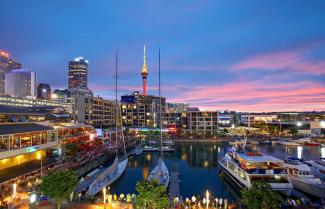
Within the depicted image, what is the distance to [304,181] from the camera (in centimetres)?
4106

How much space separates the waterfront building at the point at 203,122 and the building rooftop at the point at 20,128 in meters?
101

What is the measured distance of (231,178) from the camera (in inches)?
1981

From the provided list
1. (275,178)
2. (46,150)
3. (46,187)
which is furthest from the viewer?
(46,150)

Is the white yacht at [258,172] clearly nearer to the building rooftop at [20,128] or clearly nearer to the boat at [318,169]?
the boat at [318,169]

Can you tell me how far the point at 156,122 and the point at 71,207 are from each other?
145 meters

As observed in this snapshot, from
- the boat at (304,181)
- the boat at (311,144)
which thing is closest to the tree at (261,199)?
the boat at (304,181)

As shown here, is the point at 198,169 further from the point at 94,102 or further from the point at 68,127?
the point at 94,102

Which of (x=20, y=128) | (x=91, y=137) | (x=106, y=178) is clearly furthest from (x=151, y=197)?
(x=91, y=137)

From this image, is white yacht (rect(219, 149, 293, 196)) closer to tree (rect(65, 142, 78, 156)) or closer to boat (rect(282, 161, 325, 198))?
boat (rect(282, 161, 325, 198))

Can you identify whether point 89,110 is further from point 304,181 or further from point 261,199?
point 261,199

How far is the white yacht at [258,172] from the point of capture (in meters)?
38.4

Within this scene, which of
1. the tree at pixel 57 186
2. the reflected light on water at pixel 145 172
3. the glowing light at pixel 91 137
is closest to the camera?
the tree at pixel 57 186

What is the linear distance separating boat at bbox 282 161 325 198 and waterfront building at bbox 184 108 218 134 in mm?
97097

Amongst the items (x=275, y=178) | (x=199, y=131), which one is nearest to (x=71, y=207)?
(x=275, y=178)
